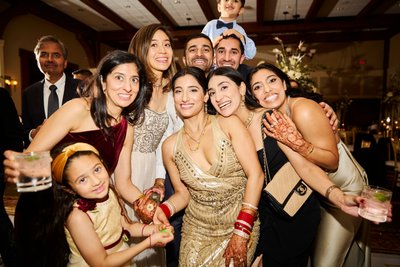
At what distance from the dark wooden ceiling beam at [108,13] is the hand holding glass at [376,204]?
879cm

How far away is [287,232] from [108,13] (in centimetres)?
938

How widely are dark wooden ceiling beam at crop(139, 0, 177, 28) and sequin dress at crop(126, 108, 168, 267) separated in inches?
269

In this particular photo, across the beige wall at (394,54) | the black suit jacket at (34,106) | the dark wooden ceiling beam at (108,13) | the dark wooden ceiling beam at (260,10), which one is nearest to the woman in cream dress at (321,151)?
the black suit jacket at (34,106)

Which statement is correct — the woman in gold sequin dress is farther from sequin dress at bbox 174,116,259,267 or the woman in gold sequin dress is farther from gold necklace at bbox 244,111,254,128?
gold necklace at bbox 244,111,254,128

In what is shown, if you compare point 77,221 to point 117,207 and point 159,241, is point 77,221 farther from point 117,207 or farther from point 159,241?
point 159,241

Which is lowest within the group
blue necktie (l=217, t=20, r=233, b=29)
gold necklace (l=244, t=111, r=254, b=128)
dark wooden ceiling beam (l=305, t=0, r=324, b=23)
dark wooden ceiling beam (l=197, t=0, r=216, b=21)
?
gold necklace (l=244, t=111, r=254, b=128)

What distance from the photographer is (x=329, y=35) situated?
12094 millimetres

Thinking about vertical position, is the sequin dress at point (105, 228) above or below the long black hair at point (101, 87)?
below

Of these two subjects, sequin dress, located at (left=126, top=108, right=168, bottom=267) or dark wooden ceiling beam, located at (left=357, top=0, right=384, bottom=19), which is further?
dark wooden ceiling beam, located at (left=357, top=0, right=384, bottom=19)

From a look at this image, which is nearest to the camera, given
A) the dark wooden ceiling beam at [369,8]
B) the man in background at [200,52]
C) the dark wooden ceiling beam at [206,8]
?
the man in background at [200,52]

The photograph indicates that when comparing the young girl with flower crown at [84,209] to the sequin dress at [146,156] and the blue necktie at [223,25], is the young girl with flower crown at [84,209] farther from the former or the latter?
the blue necktie at [223,25]

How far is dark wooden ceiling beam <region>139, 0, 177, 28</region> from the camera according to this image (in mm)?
8374

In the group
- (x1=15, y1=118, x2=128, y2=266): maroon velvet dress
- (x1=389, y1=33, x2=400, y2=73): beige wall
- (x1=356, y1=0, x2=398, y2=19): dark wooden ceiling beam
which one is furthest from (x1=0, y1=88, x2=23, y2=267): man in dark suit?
(x1=389, y1=33, x2=400, y2=73): beige wall

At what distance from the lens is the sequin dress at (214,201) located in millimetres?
1923
